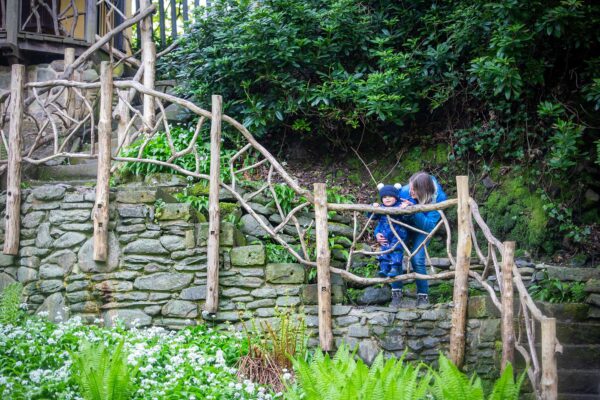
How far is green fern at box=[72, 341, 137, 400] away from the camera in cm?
529

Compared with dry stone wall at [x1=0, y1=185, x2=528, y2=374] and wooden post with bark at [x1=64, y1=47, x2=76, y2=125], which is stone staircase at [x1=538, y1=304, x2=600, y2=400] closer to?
dry stone wall at [x1=0, y1=185, x2=528, y2=374]

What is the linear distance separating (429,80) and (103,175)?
183 inches

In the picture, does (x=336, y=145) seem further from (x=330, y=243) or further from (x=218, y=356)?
(x=218, y=356)

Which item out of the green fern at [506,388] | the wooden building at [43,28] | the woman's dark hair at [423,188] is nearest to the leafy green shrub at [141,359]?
the green fern at [506,388]

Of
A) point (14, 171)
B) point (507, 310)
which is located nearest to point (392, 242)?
point (507, 310)

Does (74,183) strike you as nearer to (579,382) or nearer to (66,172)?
(66,172)

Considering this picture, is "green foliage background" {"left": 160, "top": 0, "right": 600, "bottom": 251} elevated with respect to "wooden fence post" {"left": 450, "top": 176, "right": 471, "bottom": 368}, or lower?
elevated

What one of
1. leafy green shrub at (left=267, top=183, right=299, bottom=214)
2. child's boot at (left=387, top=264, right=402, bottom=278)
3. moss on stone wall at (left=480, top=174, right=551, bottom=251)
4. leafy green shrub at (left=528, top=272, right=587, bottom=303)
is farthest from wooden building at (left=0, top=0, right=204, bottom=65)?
leafy green shrub at (left=528, top=272, right=587, bottom=303)

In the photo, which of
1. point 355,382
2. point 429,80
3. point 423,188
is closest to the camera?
point 355,382

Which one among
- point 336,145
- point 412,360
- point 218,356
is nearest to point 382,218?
point 412,360

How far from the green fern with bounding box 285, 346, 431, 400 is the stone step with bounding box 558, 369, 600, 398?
1.81m

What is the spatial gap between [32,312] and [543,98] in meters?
6.73

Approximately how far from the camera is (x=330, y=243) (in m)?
7.48

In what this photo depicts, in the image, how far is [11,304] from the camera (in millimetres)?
7105
